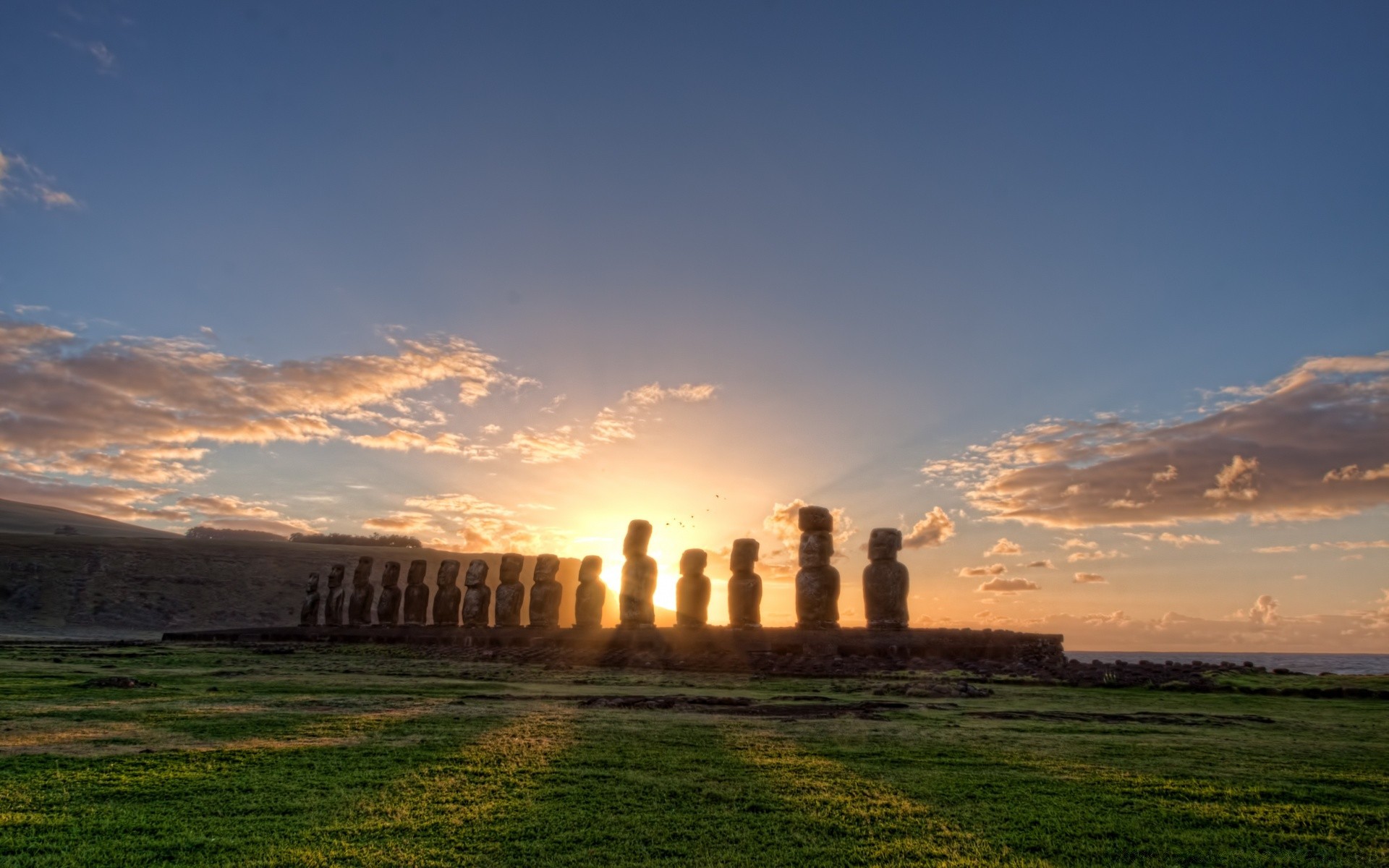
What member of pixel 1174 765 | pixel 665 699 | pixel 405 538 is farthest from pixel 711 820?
pixel 405 538

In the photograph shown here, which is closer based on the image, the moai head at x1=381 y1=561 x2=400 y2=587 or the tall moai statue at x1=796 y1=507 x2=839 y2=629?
the tall moai statue at x1=796 y1=507 x2=839 y2=629

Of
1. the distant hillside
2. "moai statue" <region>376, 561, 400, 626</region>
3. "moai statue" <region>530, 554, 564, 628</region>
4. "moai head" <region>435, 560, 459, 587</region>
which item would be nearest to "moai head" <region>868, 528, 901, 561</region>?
"moai statue" <region>530, 554, 564, 628</region>

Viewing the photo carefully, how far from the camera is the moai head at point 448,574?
29266mm

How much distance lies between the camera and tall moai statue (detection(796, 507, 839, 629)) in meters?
20.2

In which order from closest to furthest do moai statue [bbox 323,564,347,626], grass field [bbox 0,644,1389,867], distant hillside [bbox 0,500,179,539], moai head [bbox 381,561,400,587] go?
grass field [bbox 0,644,1389,867], moai head [bbox 381,561,400,587], moai statue [bbox 323,564,347,626], distant hillside [bbox 0,500,179,539]

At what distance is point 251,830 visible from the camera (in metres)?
3.80

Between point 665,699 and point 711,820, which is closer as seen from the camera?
point 711,820

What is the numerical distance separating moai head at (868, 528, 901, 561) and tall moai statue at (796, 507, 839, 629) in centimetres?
132

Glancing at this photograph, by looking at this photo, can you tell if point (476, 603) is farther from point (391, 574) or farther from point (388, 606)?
point (391, 574)

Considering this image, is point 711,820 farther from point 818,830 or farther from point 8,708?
point 8,708

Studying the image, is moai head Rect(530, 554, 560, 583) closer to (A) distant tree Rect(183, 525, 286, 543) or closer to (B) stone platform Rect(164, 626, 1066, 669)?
(B) stone platform Rect(164, 626, 1066, 669)

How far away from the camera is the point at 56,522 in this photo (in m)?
88.1

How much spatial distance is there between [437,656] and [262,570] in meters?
45.1

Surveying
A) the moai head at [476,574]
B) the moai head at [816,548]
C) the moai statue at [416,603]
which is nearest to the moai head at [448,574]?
the moai head at [476,574]
